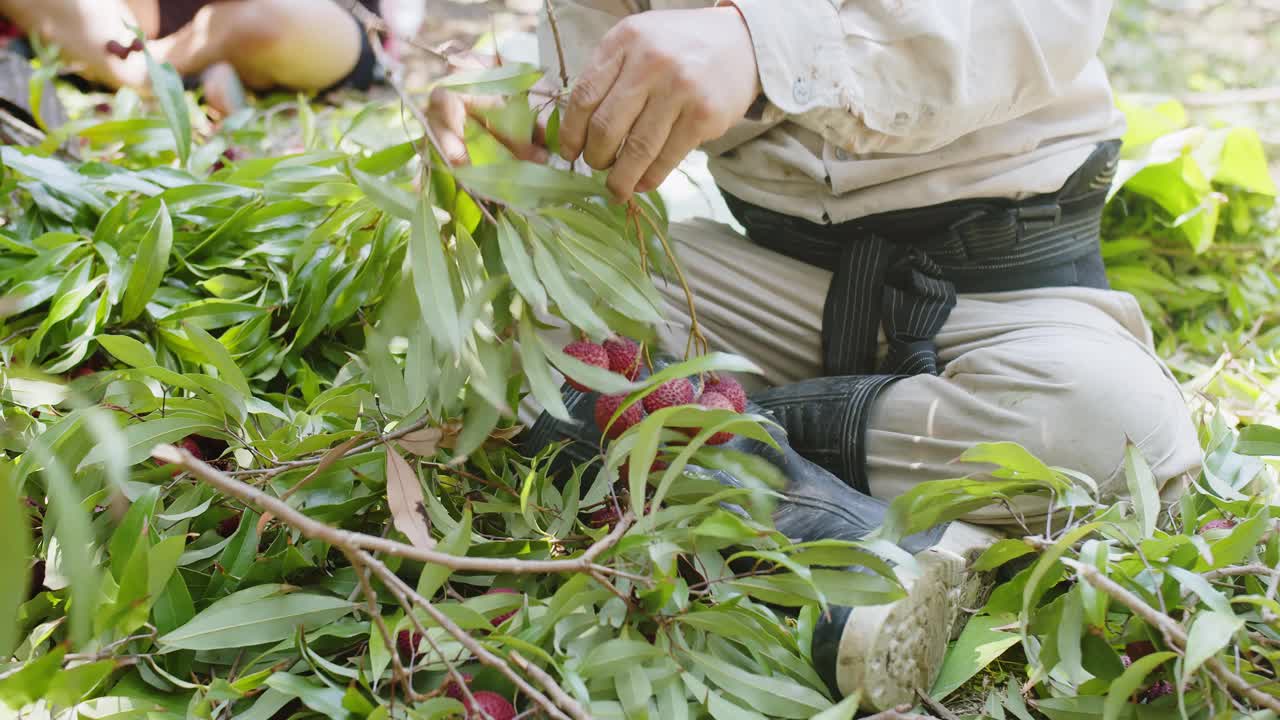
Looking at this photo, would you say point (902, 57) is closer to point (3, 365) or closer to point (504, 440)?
point (504, 440)

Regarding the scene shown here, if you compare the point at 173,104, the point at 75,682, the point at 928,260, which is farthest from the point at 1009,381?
the point at 173,104

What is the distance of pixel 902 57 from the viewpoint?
0.80 metres

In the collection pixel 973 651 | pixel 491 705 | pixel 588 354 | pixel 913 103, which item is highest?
pixel 913 103

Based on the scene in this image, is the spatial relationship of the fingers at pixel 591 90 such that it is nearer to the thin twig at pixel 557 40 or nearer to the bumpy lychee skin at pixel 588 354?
the thin twig at pixel 557 40

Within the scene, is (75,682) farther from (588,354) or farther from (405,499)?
(588,354)

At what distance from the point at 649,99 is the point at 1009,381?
42 cm

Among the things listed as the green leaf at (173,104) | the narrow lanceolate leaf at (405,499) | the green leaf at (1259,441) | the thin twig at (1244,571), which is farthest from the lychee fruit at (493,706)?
the green leaf at (173,104)

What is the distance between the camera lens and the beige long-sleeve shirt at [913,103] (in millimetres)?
784

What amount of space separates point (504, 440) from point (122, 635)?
31 cm

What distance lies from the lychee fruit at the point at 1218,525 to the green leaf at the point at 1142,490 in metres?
0.06

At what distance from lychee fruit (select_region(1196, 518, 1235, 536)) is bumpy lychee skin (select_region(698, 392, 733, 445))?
347mm

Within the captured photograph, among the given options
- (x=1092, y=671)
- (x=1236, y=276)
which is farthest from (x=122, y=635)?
(x=1236, y=276)

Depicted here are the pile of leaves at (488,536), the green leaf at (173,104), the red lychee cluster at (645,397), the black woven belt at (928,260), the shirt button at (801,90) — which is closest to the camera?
the pile of leaves at (488,536)

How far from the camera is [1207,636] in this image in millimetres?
527
